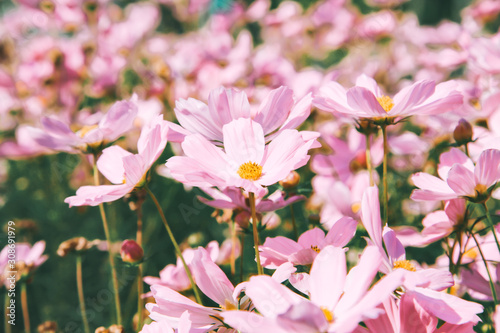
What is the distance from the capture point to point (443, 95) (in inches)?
15.3

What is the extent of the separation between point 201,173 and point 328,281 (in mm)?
116

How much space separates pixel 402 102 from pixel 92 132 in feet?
0.96

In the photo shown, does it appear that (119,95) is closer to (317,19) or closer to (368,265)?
(317,19)

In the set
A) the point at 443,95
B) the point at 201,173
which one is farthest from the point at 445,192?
the point at 201,173

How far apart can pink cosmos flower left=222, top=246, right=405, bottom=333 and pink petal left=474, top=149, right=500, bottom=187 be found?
0.43 feet

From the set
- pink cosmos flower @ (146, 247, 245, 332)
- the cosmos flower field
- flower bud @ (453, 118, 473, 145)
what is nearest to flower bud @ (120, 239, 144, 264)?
the cosmos flower field

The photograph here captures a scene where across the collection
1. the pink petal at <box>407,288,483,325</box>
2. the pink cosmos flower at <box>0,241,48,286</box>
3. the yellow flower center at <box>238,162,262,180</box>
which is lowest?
the pink cosmos flower at <box>0,241,48,286</box>

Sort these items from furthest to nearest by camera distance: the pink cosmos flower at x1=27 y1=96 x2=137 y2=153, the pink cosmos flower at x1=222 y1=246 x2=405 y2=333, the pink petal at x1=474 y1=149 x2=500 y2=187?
the pink cosmos flower at x1=27 y1=96 x2=137 y2=153 → the pink petal at x1=474 y1=149 x2=500 y2=187 → the pink cosmos flower at x1=222 y1=246 x2=405 y2=333

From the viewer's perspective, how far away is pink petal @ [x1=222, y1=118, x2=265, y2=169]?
369 mm

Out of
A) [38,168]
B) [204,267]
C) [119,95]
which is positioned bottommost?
[38,168]

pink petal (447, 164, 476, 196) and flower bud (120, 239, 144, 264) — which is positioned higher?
pink petal (447, 164, 476, 196)

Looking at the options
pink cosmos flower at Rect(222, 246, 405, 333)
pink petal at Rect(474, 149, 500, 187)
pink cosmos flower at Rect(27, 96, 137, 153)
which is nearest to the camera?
pink cosmos flower at Rect(222, 246, 405, 333)

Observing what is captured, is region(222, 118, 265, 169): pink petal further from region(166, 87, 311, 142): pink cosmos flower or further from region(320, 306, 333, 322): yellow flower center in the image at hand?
region(320, 306, 333, 322): yellow flower center

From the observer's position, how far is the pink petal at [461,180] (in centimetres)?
34
